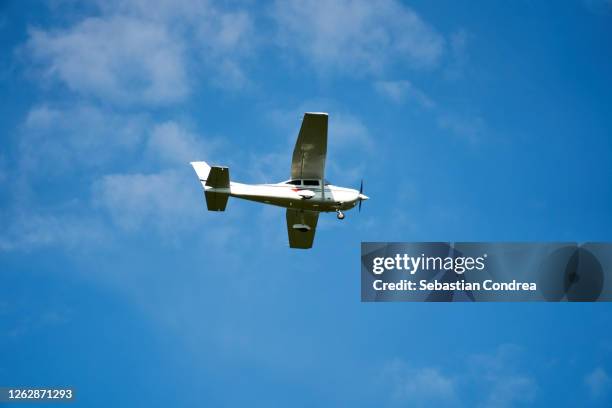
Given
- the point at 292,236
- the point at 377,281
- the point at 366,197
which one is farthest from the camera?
the point at 292,236

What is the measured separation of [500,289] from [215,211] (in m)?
9.68

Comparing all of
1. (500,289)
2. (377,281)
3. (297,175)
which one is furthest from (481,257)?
(297,175)

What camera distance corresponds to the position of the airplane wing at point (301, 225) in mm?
39406

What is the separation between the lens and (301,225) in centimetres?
3862

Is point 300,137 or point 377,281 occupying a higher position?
point 300,137

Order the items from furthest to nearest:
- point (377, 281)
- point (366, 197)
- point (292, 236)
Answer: point (292, 236)
point (366, 197)
point (377, 281)

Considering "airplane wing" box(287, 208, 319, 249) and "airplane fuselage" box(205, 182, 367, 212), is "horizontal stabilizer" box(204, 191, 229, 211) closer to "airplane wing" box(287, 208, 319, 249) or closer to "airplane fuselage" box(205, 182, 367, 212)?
"airplane fuselage" box(205, 182, 367, 212)

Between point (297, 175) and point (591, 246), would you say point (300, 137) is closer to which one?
point (297, 175)

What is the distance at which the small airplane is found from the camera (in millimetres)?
35844

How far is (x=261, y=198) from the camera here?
36969mm

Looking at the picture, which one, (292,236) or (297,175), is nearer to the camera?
(297,175)

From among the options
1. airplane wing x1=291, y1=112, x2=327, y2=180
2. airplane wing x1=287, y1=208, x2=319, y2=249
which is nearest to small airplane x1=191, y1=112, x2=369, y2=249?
airplane wing x1=291, y1=112, x2=327, y2=180

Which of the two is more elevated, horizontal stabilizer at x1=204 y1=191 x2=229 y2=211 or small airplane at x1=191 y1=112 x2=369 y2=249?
small airplane at x1=191 y1=112 x2=369 y2=249

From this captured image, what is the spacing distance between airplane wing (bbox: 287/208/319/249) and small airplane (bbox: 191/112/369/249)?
38.4 inches
